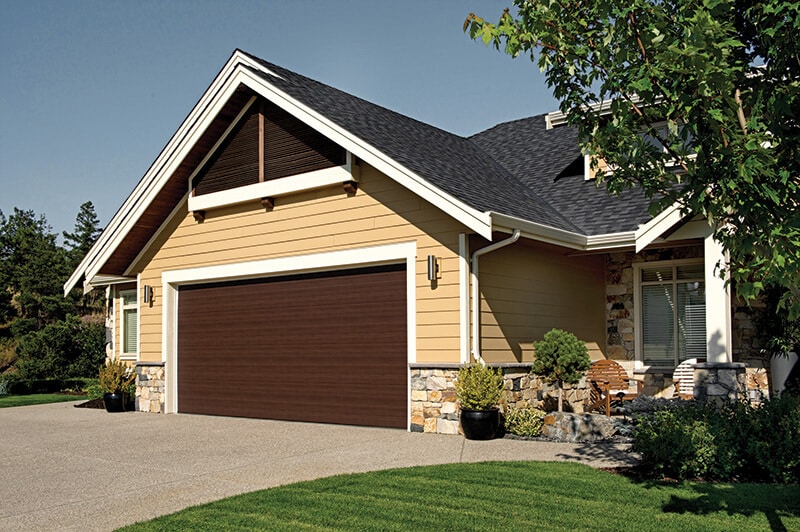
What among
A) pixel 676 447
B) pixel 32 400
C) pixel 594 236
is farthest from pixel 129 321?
pixel 676 447

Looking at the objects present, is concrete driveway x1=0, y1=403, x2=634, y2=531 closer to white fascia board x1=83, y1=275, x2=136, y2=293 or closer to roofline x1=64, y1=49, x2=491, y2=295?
roofline x1=64, y1=49, x2=491, y2=295

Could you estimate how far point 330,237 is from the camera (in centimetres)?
1279

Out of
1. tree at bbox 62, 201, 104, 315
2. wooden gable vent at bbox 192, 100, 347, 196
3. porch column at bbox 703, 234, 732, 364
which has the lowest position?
porch column at bbox 703, 234, 732, 364

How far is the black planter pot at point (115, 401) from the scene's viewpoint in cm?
1549

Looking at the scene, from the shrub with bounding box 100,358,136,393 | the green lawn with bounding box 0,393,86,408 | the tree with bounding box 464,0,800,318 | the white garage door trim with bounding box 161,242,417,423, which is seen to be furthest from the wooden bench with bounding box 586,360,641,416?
the green lawn with bounding box 0,393,86,408

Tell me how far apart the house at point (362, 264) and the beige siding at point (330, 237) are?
3 cm

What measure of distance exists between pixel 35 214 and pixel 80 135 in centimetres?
2643

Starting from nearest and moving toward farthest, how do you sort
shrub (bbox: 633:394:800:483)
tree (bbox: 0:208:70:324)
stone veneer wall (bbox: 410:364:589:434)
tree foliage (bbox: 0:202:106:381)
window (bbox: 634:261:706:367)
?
shrub (bbox: 633:394:800:483) < stone veneer wall (bbox: 410:364:589:434) < window (bbox: 634:261:706:367) < tree foliage (bbox: 0:202:106:381) < tree (bbox: 0:208:70:324)

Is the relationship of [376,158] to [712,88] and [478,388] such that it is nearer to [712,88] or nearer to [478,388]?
[478,388]

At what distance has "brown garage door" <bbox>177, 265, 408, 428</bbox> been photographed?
39.8ft

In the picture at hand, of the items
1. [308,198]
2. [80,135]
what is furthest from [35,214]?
[308,198]

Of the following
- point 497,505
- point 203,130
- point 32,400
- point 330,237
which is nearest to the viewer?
point 497,505

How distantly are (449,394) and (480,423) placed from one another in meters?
0.93

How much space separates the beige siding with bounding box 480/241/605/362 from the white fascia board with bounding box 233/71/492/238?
1.09 m
